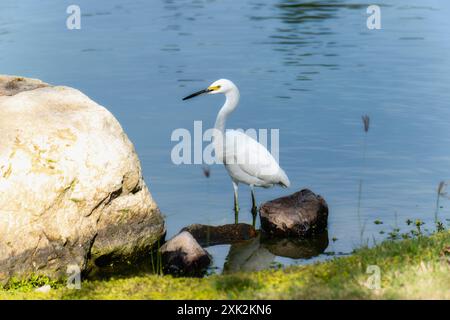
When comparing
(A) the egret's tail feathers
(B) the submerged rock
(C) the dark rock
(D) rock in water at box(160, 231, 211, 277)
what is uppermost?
(A) the egret's tail feathers

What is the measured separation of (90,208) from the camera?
403 inches

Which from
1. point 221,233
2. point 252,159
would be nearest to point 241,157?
point 252,159

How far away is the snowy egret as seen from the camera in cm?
1288

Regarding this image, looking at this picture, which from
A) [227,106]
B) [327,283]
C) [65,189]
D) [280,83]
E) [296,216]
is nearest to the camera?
[327,283]

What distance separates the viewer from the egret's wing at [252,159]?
12.9m

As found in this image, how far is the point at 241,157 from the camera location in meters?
12.9

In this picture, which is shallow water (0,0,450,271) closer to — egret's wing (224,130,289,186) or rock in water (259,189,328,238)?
rock in water (259,189,328,238)

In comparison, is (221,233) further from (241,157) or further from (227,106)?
(227,106)

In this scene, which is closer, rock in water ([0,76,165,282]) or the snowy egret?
rock in water ([0,76,165,282])

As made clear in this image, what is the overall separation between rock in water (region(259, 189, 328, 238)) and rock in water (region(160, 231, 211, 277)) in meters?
1.50

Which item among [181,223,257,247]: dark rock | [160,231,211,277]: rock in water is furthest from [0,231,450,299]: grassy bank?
[181,223,257,247]: dark rock

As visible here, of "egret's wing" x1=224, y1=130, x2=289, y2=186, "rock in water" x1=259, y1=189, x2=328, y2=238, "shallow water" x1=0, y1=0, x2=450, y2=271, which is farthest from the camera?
"shallow water" x1=0, y1=0, x2=450, y2=271

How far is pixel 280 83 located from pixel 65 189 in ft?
33.9

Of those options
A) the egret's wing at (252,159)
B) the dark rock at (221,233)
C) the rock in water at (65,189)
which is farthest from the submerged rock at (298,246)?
the rock in water at (65,189)
